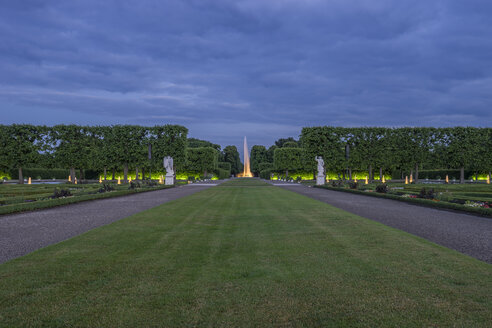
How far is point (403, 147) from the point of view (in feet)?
115

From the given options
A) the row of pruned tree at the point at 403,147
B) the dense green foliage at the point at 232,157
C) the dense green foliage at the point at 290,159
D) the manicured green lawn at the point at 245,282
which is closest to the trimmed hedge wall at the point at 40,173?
the dense green foliage at the point at 290,159

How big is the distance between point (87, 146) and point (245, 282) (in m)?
37.3

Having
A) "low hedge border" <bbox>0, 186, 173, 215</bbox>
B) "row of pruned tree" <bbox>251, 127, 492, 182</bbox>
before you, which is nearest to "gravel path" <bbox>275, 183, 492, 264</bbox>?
"low hedge border" <bbox>0, 186, 173, 215</bbox>

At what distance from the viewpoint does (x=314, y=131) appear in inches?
1417

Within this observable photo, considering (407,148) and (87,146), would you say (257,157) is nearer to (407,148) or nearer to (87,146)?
(407,148)

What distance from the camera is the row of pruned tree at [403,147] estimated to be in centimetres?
3459

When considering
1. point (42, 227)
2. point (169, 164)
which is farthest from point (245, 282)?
point (169, 164)

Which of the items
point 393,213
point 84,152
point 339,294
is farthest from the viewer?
point 84,152

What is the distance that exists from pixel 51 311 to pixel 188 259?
2079 mm

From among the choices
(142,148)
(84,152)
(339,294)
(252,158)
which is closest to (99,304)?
(339,294)

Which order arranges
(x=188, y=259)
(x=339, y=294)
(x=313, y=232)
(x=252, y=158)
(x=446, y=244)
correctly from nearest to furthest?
(x=339, y=294) → (x=188, y=259) → (x=446, y=244) → (x=313, y=232) → (x=252, y=158)

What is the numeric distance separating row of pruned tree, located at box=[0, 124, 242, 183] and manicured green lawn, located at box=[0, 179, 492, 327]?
29.7m

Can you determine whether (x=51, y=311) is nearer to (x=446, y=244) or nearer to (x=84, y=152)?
(x=446, y=244)

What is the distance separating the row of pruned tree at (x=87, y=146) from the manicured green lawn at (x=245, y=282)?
2971cm
